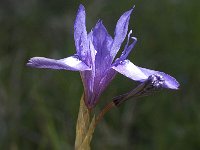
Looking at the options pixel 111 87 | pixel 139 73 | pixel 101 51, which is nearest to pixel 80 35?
pixel 101 51

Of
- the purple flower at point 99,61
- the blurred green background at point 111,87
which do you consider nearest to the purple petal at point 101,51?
the purple flower at point 99,61

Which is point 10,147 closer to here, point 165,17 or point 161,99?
point 161,99

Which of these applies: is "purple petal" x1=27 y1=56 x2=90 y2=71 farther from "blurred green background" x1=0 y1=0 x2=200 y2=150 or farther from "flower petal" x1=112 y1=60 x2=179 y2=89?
"blurred green background" x1=0 y1=0 x2=200 y2=150

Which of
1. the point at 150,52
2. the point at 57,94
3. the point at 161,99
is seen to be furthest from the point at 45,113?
the point at 150,52

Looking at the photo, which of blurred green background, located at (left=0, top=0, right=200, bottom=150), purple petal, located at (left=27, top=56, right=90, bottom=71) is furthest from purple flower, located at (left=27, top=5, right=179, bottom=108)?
blurred green background, located at (left=0, top=0, right=200, bottom=150)

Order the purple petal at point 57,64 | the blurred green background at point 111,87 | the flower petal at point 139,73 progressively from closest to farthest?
the purple petal at point 57,64, the flower petal at point 139,73, the blurred green background at point 111,87

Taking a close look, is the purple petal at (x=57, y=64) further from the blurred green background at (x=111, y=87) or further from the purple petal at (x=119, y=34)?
the blurred green background at (x=111, y=87)

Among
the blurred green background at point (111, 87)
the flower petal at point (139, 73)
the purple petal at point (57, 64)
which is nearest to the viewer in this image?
the purple petal at point (57, 64)

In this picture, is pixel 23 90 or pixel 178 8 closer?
pixel 23 90
